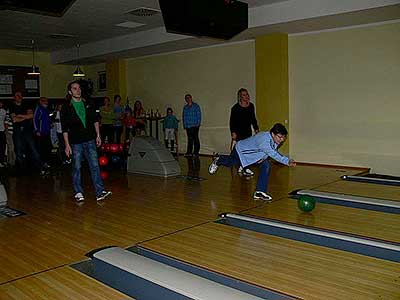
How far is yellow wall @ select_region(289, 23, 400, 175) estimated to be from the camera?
247 inches

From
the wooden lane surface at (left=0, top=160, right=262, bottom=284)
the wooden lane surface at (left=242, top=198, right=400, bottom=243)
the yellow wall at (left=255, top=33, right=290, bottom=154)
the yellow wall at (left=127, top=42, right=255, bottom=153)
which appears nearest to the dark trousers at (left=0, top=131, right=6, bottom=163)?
the wooden lane surface at (left=0, top=160, right=262, bottom=284)

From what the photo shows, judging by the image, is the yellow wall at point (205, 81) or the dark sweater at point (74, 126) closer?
the dark sweater at point (74, 126)

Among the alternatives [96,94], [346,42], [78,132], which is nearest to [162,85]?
[96,94]

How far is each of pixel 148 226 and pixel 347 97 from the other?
4.39 meters

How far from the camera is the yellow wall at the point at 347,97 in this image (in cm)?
626

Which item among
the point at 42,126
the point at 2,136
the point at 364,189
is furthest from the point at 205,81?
the point at 364,189

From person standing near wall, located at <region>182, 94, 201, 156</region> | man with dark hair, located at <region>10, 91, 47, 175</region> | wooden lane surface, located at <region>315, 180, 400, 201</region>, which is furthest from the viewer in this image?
person standing near wall, located at <region>182, 94, 201, 156</region>

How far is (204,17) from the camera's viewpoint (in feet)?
15.1

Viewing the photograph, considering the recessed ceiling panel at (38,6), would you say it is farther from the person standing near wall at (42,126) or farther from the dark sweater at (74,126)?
the person standing near wall at (42,126)

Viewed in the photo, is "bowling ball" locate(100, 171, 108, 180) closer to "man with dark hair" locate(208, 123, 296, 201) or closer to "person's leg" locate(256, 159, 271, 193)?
"man with dark hair" locate(208, 123, 296, 201)

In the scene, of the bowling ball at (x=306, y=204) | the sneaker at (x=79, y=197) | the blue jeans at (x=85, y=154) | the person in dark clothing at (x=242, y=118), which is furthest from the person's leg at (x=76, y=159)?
the person in dark clothing at (x=242, y=118)

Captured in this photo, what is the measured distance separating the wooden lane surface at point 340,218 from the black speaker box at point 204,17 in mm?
2047

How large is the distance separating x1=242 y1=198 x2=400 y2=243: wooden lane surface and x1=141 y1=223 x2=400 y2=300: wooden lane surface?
50cm

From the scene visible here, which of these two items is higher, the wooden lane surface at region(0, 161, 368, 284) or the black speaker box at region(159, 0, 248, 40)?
the black speaker box at region(159, 0, 248, 40)
